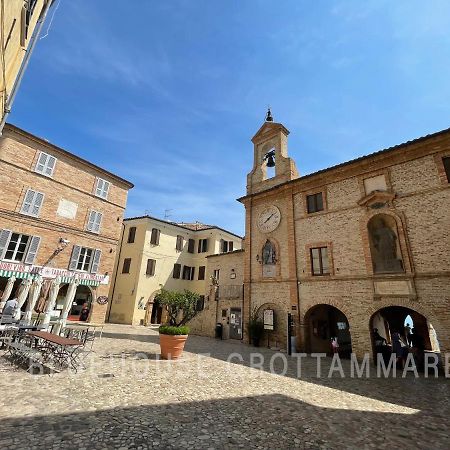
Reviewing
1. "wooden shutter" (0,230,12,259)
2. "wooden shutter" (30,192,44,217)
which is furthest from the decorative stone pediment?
"wooden shutter" (0,230,12,259)

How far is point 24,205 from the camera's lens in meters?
16.5

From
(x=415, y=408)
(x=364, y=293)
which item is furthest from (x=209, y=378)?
(x=364, y=293)

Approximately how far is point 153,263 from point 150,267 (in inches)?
20.2

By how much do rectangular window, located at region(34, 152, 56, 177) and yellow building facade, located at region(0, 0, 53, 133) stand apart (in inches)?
443

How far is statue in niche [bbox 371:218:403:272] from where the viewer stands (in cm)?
1175

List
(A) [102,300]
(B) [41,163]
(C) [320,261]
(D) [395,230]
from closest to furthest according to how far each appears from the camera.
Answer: (D) [395,230] < (C) [320,261] < (B) [41,163] < (A) [102,300]

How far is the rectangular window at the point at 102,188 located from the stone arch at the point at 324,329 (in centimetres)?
1730

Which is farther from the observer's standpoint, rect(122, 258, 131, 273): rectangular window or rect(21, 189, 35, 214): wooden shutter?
rect(122, 258, 131, 273): rectangular window

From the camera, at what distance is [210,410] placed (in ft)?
17.6

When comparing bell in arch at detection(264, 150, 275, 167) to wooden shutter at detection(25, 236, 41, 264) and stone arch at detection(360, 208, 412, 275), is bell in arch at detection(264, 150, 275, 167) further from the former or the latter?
wooden shutter at detection(25, 236, 41, 264)

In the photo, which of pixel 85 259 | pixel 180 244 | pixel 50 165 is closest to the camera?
pixel 50 165

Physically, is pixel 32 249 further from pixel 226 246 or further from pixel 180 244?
pixel 226 246

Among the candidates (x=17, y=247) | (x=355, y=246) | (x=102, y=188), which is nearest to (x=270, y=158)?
(x=355, y=246)

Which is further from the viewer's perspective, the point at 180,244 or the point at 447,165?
the point at 180,244
